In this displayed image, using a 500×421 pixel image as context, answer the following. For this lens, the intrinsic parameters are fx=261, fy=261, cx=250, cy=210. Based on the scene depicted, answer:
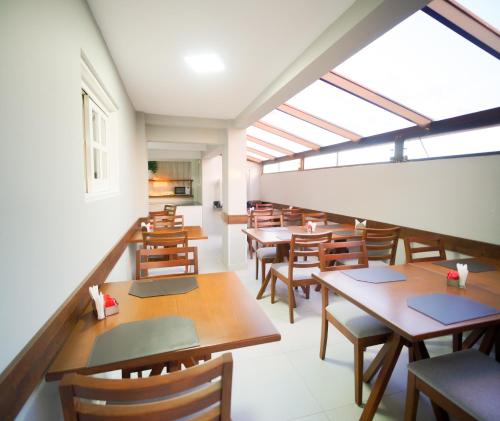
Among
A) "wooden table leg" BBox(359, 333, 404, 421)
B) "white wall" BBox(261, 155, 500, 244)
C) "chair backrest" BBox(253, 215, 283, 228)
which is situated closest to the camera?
"wooden table leg" BBox(359, 333, 404, 421)

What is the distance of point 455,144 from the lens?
8.34 ft

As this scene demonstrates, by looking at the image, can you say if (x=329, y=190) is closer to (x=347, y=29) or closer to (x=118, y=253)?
(x=347, y=29)

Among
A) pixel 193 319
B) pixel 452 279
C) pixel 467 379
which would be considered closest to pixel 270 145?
pixel 452 279

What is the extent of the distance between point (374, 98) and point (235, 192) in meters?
2.26

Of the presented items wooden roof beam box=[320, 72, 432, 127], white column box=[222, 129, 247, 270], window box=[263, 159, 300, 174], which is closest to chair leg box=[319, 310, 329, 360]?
wooden roof beam box=[320, 72, 432, 127]

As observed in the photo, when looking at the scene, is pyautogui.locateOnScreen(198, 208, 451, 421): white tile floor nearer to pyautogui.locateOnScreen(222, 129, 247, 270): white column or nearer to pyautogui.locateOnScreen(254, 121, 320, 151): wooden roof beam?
pyautogui.locateOnScreen(222, 129, 247, 270): white column

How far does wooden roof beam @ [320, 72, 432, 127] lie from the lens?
264cm

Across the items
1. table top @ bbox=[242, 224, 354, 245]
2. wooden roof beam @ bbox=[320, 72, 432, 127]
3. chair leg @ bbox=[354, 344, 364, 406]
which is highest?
wooden roof beam @ bbox=[320, 72, 432, 127]

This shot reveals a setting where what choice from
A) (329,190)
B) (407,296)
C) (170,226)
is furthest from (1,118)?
(329,190)

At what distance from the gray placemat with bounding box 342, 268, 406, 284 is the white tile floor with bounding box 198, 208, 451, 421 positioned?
69cm

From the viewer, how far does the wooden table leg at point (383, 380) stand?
4.56 feet

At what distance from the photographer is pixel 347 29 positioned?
1.54m

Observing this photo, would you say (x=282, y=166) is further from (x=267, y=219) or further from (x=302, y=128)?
(x=267, y=219)

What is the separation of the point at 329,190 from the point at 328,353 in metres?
2.87
